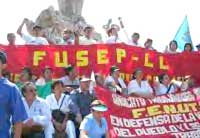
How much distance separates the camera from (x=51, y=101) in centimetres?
1328

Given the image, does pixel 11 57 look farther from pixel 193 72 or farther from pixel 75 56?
pixel 193 72

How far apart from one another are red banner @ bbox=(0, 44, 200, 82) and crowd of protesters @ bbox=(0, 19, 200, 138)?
307 mm

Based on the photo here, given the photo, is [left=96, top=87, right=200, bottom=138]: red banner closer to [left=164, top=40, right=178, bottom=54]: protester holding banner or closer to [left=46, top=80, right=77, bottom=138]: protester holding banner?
[left=46, top=80, right=77, bottom=138]: protester holding banner

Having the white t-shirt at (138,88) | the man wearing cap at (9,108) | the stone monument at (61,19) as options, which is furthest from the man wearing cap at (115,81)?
the man wearing cap at (9,108)

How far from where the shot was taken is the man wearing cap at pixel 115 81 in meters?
15.7

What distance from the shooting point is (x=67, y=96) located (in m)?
13.4

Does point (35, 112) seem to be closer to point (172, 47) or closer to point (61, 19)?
point (172, 47)

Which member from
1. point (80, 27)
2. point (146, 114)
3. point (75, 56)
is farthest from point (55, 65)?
point (80, 27)

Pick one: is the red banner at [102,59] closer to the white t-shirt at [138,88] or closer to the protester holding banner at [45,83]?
the protester holding banner at [45,83]

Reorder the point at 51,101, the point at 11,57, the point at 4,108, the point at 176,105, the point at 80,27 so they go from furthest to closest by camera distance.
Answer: the point at 80,27, the point at 11,57, the point at 176,105, the point at 51,101, the point at 4,108

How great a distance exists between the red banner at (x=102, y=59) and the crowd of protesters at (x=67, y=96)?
1.01 ft

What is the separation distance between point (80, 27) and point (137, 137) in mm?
12574

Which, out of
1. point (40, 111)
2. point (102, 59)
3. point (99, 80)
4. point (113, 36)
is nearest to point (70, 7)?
point (113, 36)

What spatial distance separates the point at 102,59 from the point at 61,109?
14.7 feet
